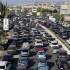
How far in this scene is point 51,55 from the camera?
34375 mm

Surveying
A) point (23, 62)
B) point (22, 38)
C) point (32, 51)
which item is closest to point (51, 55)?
point (32, 51)

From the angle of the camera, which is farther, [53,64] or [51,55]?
[51,55]

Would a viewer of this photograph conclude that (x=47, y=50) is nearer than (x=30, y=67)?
No

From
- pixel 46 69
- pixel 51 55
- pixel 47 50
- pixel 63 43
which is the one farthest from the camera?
pixel 63 43

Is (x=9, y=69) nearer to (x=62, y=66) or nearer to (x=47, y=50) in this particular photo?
(x=62, y=66)

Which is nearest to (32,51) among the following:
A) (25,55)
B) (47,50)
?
(47,50)

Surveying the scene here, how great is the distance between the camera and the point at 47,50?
37.5m

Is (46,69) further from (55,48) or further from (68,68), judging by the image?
(55,48)

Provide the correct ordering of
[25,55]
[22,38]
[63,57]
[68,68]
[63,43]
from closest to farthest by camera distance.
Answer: [68,68]
[63,57]
[25,55]
[63,43]
[22,38]

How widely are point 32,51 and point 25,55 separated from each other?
15.7 ft

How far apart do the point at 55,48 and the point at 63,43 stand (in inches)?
178

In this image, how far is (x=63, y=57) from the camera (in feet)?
96.1

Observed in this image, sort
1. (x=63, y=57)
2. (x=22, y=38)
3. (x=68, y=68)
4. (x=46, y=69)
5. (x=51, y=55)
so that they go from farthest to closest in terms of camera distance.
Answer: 1. (x=22, y=38)
2. (x=51, y=55)
3. (x=63, y=57)
4. (x=68, y=68)
5. (x=46, y=69)

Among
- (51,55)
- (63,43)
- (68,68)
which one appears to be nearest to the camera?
(68,68)
